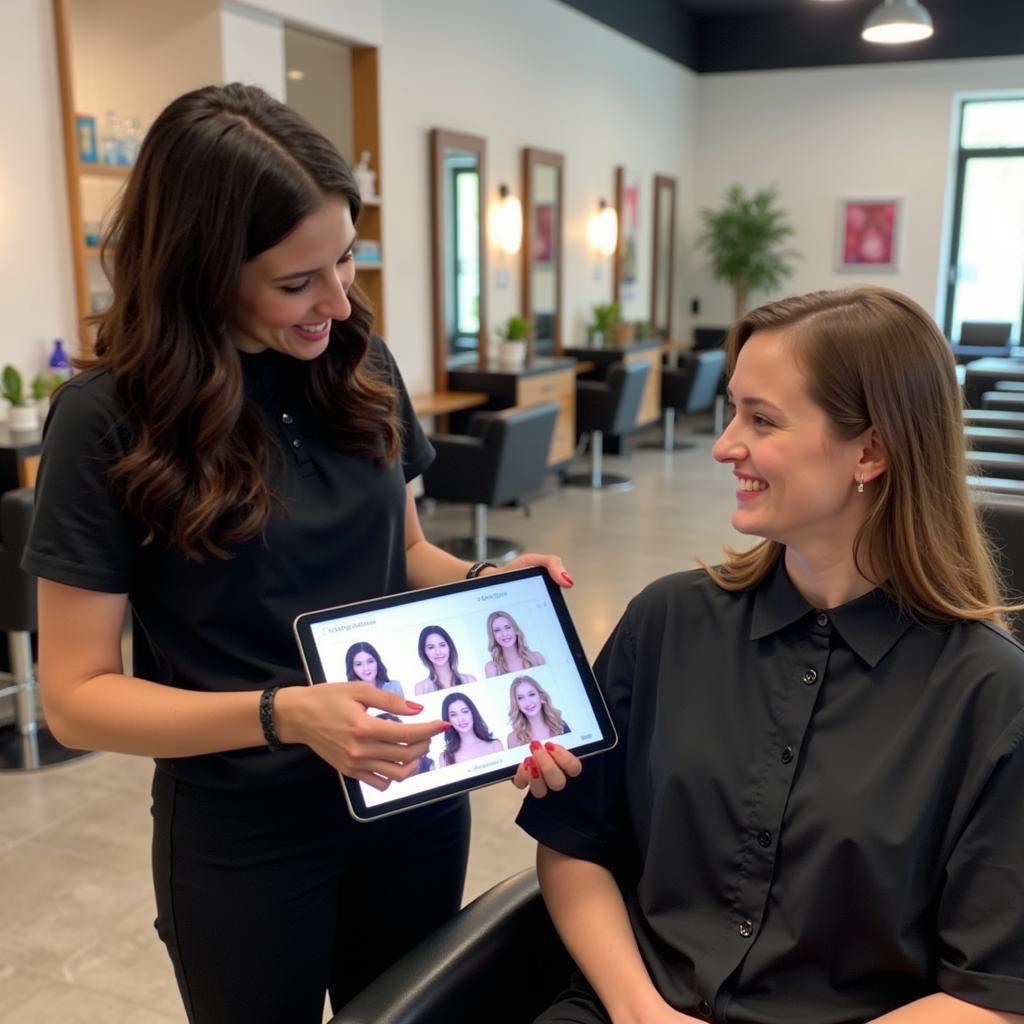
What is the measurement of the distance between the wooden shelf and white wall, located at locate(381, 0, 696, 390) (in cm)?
179

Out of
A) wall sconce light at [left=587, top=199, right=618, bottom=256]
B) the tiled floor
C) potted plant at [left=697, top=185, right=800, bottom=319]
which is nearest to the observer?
the tiled floor

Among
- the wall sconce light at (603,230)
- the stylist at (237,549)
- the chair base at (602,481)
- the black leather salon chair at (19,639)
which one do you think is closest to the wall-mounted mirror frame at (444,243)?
the chair base at (602,481)

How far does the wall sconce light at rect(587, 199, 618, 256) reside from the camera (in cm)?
830

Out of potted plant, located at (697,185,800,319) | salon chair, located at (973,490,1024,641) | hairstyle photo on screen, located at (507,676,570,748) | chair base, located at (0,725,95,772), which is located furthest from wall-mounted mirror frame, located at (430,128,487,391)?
hairstyle photo on screen, located at (507,676,570,748)

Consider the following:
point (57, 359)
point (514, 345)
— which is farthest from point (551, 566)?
point (514, 345)

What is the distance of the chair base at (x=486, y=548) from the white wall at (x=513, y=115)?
116 cm

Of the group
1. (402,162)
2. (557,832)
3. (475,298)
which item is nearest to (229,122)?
(557,832)

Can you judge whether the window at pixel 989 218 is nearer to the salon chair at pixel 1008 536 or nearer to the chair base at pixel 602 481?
the chair base at pixel 602 481

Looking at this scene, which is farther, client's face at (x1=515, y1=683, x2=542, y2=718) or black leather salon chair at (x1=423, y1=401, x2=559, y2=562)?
black leather salon chair at (x1=423, y1=401, x2=559, y2=562)

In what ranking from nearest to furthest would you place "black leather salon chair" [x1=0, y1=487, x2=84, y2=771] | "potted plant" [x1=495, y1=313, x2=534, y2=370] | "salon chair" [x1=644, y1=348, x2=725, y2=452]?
1. "black leather salon chair" [x1=0, y1=487, x2=84, y2=771]
2. "potted plant" [x1=495, y1=313, x2=534, y2=370]
3. "salon chair" [x1=644, y1=348, x2=725, y2=452]

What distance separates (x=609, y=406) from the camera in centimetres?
704

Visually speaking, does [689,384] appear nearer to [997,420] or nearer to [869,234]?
[869,234]

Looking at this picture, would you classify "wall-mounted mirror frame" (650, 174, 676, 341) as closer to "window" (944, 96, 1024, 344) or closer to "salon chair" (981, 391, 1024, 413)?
"window" (944, 96, 1024, 344)

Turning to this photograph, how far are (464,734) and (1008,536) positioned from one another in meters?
1.03
